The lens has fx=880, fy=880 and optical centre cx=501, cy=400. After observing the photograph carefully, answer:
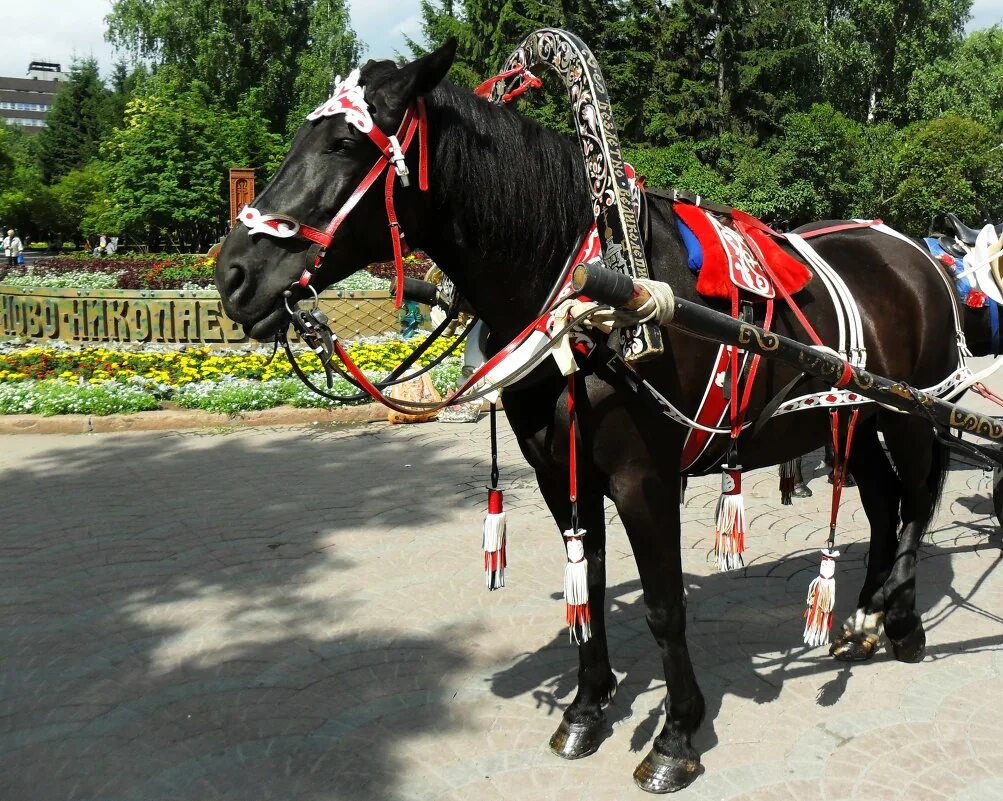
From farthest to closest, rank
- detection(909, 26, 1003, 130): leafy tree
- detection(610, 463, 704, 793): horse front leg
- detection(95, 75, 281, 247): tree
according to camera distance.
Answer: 1. detection(909, 26, 1003, 130): leafy tree
2. detection(95, 75, 281, 247): tree
3. detection(610, 463, 704, 793): horse front leg

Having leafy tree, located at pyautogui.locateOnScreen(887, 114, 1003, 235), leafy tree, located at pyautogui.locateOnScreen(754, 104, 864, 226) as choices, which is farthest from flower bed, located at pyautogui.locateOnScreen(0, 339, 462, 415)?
leafy tree, located at pyautogui.locateOnScreen(887, 114, 1003, 235)

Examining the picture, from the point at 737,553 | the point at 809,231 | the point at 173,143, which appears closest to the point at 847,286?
the point at 809,231

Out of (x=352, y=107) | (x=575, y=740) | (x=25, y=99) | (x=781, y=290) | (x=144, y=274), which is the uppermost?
(x=25, y=99)

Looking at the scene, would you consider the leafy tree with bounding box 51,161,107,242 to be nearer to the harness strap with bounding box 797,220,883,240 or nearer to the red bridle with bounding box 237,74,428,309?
the harness strap with bounding box 797,220,883,240

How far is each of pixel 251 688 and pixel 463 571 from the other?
62.5 inches

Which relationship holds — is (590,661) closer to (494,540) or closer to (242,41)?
(494,540)

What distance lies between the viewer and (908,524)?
4.18 meters

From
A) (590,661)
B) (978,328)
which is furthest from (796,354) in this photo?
(978,328)

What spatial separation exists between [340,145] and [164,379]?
8.34 meters

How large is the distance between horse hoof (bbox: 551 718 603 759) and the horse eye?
229 cm

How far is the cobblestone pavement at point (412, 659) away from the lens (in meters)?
3.23

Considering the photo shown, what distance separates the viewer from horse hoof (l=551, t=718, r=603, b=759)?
132 inches

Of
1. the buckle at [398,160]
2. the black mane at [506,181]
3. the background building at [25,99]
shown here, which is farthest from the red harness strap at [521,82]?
the background building at [25,99]

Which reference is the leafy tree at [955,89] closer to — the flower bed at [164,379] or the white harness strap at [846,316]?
the flower bed at [164,379]
